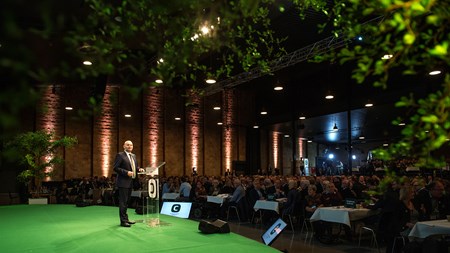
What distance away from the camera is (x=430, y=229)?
5.49 metres

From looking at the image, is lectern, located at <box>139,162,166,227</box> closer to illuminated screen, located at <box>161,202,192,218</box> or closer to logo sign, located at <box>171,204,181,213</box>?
illuminated screen, located at <box>161,202,192,218</box>

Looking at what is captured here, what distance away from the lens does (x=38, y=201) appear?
1266 centimetres

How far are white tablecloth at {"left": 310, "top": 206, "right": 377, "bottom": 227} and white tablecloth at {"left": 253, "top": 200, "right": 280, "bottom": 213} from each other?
1.64m

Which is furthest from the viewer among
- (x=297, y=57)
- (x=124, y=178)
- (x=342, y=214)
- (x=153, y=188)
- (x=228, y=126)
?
(x=228, y=126)

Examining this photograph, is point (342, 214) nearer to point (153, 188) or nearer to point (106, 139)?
point (153, 188)

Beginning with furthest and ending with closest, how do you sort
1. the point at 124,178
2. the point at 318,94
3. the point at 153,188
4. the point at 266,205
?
the point at 318,94 → the point at 266,205 → the point at 153,188 → the point at 124,178

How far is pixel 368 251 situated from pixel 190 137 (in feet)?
47.0

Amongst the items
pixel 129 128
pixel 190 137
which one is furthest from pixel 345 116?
pixel 129 128

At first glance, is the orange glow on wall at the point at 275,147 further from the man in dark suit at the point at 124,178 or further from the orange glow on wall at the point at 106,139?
the man in dark suit at the point at 124,178

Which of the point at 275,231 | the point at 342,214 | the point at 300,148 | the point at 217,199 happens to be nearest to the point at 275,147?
the point at 300,148

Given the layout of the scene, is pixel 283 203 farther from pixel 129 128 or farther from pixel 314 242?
pixel 129 128

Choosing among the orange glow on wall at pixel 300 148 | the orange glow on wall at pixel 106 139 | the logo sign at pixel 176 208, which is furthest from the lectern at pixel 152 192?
the orange glow on wall at pixel 300 148

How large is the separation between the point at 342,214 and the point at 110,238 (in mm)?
4002

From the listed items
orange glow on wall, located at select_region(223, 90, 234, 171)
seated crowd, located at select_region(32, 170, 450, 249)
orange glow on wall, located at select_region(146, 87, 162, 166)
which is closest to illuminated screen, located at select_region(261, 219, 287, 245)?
seated crowd, located at select_region(32, 170, 450, 249)
